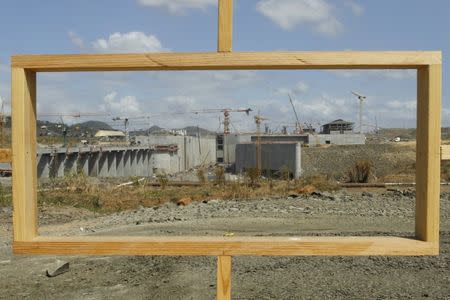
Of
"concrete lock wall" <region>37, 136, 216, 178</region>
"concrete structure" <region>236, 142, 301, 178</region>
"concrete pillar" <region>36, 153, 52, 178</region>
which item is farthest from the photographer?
"concrete structure" <region>236, 142, 301, 178</region>

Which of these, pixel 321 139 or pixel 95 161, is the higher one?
pixel 321 139

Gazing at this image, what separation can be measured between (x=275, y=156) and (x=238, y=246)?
3441 cm

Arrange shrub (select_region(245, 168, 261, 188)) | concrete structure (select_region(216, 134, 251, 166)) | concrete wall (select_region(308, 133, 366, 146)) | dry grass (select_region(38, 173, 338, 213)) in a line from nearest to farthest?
dry grass (select_region(38, 173, 338, 213)), shrub (select_region(245, 168, 261, 188)), concrete wall (select_region(308, 133, 366, 146)), concrete structure (select_region(216, 134, 251, 166))

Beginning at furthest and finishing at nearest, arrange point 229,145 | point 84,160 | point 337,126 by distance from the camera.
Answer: point 337,126 < point 229,145 < point 84,160

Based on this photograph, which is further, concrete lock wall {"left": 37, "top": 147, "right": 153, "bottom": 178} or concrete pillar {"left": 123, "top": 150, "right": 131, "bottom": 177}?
concrete pillar {"left": 123, "top": 150, "right": 131, "bottom": 177}

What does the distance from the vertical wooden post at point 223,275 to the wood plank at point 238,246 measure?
1.7 inches

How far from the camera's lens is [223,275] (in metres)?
2.62

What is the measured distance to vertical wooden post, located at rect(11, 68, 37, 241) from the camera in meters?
2.61

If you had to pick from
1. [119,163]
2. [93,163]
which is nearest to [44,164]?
[93,163]

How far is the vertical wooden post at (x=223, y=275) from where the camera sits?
8.53ft

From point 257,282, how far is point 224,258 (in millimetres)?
2365

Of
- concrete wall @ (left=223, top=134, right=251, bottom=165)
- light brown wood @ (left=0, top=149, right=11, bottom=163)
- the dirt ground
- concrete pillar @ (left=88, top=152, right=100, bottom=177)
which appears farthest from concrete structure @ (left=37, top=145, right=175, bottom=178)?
light brown wood @ (left=0, top=149, right=11, bottom=163)

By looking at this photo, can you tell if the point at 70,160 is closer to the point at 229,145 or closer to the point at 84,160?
the point at 84,160

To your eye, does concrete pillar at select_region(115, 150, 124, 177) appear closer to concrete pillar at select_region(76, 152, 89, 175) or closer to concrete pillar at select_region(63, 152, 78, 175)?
concrete pillar at select_region(76, 152, 89, 175)
